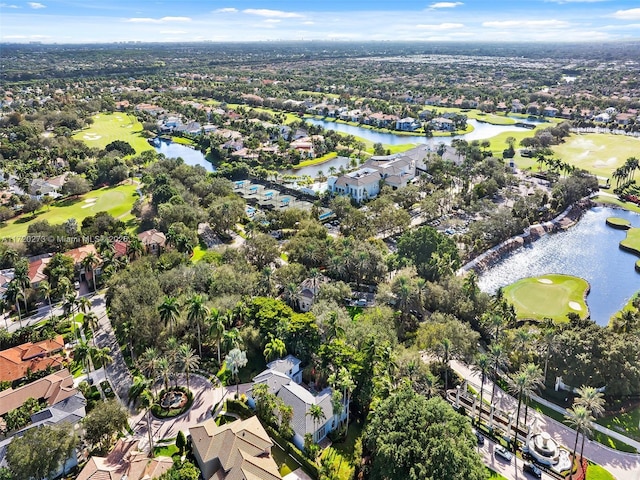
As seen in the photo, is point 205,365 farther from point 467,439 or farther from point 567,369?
point 567,369

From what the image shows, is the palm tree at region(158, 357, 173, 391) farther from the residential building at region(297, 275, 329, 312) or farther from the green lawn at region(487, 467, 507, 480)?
the green lawn at region(487, 467, 507, 480)

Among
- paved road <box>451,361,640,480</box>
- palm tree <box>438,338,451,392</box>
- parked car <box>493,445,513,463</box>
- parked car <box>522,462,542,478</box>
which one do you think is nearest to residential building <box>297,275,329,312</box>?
palm tree <box>438,338,451,392</box>

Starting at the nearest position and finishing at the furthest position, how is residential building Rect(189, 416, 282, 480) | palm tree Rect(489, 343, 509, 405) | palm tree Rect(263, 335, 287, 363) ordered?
residential building Rect(189, 416, 282, 480) < palm tree Rect(489, 343, 509, 405) < palm tree Rect(263, 335, 287, 363)

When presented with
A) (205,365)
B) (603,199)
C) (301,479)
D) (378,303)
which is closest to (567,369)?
(378,303)

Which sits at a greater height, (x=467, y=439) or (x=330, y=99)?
(x=330, y=99)

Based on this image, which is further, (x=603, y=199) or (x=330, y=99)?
(x=330, y=99)

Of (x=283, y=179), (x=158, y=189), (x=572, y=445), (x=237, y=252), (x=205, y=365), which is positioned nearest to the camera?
(x=572, y=445)
